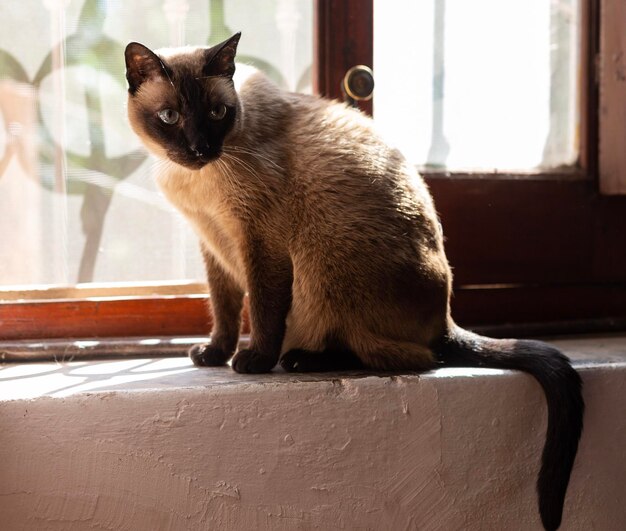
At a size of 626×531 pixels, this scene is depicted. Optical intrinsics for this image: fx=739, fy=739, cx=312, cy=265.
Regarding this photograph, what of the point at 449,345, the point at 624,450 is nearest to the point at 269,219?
the point at 449,345

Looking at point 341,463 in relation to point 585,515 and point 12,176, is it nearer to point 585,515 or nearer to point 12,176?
point 585,515

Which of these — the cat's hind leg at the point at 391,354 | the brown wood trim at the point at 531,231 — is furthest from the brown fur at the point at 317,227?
the brown wood trim at the point at 531,231

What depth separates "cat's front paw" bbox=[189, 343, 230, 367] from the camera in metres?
1.86

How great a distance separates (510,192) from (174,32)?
109 centimetres

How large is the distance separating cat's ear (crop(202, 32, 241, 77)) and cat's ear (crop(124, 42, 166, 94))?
105 millimetres

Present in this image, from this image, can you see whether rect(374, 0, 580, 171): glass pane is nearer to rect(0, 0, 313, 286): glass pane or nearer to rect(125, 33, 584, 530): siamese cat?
rect(0, 0, 313, 286): glass pane

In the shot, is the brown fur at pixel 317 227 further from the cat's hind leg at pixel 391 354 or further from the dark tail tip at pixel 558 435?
the dark tail tip at pixel 558 435

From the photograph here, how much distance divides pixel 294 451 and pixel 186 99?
82 centimetres

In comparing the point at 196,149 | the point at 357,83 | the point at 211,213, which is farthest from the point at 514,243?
the point at 196,149

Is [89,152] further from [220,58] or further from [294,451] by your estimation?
[294,451]

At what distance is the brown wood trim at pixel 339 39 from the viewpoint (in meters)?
2.09

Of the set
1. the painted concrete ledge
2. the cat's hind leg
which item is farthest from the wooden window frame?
the cat's hind leg

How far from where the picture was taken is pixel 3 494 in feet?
4.97

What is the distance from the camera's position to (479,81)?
88.7 inches
